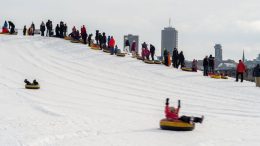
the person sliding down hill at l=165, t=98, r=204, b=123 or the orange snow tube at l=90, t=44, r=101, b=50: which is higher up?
the orange snow tube at l=90, t=44, r=101, b=50

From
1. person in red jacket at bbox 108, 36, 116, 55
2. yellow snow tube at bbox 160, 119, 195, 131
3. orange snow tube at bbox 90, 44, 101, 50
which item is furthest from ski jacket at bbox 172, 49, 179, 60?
yellow snow tube at bbox 160, 119, 195, 131

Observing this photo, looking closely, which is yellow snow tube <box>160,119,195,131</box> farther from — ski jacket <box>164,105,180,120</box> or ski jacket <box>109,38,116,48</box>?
ski jacket <box>109,38,116,48</box>

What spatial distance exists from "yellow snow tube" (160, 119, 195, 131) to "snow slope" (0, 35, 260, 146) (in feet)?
0.85

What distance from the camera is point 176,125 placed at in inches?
581

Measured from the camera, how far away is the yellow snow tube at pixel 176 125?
1466 centimetres

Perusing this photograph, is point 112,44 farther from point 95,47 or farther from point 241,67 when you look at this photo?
point 241,67

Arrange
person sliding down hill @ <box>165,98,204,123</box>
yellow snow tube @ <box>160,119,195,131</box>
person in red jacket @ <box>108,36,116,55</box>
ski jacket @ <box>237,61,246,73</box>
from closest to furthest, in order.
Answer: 1. yellow snow tube @ <box>160,119,195,131</box>
2. person sliding down hill @ <box>165,98,204,123</box>
3. ski jacket @ <box>237,61,246,73</box>
4. person in red jacket @ <box>108,36,116,55</box>

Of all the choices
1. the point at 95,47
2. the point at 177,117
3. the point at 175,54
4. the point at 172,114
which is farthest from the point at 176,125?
the point at 95,47

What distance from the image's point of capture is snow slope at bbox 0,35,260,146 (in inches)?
510

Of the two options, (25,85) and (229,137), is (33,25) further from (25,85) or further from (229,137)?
(229,137)

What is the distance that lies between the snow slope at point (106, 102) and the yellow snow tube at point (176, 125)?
0.85 ft

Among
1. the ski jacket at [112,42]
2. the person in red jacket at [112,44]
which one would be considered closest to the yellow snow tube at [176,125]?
the person in red jacket at [112,44]

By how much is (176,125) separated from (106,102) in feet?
18.9

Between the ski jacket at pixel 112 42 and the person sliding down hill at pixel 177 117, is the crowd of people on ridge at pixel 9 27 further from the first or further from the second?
the person sliding down hill at pixel 177 117
